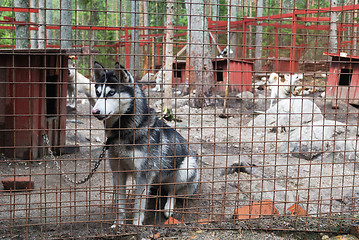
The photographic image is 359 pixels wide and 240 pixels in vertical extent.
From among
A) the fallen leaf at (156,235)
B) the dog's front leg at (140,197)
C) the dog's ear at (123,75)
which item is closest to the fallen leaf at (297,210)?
the fallen leaf at (156,235)

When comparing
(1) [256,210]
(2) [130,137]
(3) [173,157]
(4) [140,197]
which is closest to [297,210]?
(1) [256,210]

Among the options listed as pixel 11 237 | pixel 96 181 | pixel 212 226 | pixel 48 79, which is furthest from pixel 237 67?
pixel 11 237

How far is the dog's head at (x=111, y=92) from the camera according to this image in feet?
11.6

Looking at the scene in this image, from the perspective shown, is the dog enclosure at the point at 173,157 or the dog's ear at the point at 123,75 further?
the dog's ear at the point at 123,75

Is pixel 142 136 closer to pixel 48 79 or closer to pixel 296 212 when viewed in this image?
pixel 296 212

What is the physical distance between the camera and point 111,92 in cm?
377

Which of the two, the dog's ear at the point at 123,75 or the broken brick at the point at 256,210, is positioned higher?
the dog's ear at the point at 123,75

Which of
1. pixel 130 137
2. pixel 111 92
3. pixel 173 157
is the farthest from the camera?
pixel 173 157

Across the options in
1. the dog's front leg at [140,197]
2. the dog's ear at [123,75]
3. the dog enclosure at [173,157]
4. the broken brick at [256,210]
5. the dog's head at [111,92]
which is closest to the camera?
the dog enclosure at [173,157]

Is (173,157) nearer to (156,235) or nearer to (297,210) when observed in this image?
(156,235)

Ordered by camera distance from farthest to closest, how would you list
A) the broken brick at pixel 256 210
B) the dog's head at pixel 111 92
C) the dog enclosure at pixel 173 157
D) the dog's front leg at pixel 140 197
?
the broken brick at pixel 256 210 < the dog's front leg at pixel 140 197 < the dog's head at pixel 111 92 < the dog enclosure at pixel 173 157

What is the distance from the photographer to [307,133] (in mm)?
7852

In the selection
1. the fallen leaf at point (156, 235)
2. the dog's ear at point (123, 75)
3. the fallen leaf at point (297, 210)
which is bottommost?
the fallen leaf at point (156, 235)

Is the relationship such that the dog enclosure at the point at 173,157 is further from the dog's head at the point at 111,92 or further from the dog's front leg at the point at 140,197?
the dog's head at the point at 111,92
